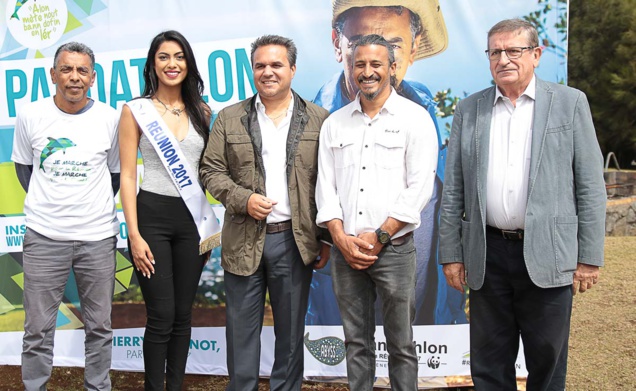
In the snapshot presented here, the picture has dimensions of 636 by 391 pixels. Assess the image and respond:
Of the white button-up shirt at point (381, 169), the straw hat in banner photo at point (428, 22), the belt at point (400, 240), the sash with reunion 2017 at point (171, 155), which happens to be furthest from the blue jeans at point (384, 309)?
the straw hat in banner photo at point (428, 22)

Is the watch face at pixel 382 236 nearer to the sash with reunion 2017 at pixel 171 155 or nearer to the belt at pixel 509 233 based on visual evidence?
the belt at pixel 509 233

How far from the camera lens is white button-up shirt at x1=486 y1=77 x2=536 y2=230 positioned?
2309 mm

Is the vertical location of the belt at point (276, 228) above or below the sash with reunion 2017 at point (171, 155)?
below

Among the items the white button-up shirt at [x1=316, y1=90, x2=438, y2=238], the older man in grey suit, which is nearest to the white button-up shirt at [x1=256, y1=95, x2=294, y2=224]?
the white button-up shirt at [x1=316, y1=90, x2=438, y2=238]

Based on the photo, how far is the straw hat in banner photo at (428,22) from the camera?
3275mm

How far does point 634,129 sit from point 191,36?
44.4 feet

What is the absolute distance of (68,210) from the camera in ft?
8.84

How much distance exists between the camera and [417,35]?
329 cm

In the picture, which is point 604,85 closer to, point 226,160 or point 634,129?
point 634,129

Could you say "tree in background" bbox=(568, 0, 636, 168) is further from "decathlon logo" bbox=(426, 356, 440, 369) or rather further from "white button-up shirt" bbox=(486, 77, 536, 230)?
"white button-up shirt" bbox=(486, 77, 536, 230)

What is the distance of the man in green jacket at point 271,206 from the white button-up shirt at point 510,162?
0.70 meters

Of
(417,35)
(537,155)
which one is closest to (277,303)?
(537,155)

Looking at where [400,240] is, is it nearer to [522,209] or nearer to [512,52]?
[522,209]

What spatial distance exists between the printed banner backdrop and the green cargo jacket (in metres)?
0.88
